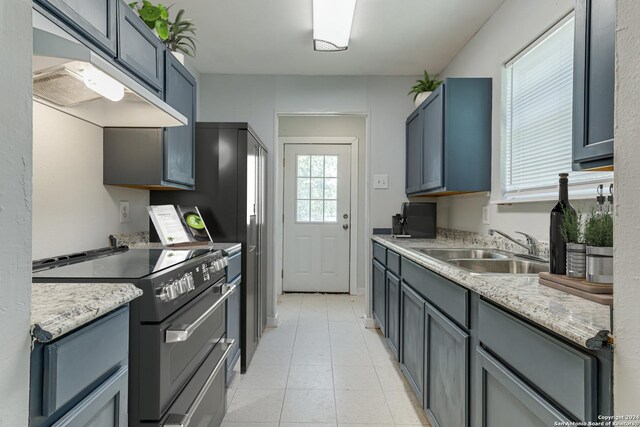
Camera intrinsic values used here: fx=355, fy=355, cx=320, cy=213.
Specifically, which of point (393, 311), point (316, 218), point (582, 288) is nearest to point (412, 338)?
point (393, 311)

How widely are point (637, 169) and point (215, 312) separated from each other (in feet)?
5.09

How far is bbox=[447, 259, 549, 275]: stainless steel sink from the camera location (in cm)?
171

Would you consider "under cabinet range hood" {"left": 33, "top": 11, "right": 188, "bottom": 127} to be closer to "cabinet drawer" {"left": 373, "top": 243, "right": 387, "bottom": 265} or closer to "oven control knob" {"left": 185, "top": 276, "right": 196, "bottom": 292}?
"oven control knob" {"left": 185, "top": 276, "right": 196, "bottom": 292}

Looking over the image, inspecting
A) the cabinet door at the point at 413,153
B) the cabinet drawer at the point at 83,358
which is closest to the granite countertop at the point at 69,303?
the cabinet drawer at the point at 83,358

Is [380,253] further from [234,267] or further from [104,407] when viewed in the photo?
[104,407]

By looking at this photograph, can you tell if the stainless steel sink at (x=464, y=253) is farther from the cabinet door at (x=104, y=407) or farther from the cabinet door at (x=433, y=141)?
the cabinet door at (x=104, y=407)

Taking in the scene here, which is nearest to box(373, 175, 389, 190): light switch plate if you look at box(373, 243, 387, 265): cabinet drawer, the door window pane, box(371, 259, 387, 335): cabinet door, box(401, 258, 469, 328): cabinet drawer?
box(373, 243, 387, 265): cabinet drawer

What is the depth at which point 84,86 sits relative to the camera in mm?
1246

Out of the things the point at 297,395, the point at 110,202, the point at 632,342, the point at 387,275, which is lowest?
the point at 297,395

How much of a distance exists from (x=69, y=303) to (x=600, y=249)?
1.29 m

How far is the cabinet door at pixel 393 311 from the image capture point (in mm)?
2393

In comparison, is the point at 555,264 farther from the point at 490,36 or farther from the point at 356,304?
the point at 356,304

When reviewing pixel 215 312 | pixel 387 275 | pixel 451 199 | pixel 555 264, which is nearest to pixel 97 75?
pixel 215 312

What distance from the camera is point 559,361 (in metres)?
0.79
